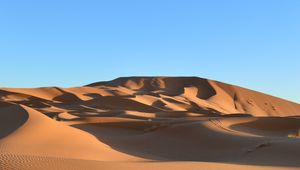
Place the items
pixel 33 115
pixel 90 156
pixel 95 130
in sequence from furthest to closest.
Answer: pixel 95 130
pixel 33 115
pixel 90 156

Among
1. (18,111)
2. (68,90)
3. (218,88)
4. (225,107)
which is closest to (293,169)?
(18,111)

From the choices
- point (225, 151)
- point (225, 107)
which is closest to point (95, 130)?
point (225, 151)

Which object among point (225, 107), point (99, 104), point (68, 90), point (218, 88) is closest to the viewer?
point (99, 104)

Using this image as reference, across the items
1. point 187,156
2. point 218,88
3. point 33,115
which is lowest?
point 187,156

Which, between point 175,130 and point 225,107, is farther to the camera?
point 225,107

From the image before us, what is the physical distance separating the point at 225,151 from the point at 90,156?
3.34m

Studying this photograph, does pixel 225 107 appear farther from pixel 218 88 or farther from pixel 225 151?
pixel 225 151

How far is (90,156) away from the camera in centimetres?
748

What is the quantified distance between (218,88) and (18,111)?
91.2 ft

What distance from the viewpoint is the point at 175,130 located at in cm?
1191

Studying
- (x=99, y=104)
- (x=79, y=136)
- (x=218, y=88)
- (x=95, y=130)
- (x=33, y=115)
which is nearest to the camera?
(x=79, y=136)

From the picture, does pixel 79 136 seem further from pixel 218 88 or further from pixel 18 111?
pixel 218 88

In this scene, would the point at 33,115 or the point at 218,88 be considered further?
the point at 218,88

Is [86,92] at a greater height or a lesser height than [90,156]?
greater
